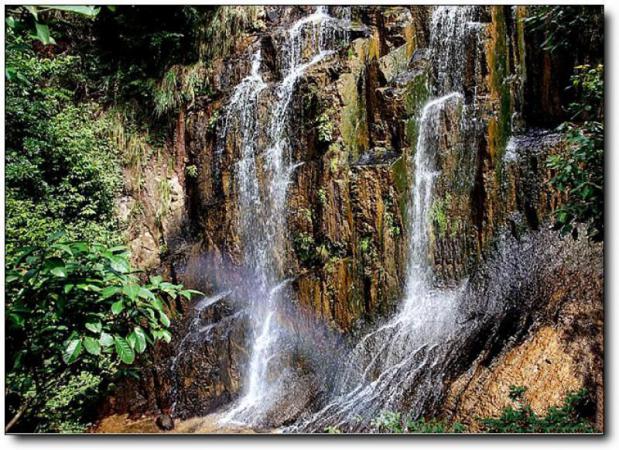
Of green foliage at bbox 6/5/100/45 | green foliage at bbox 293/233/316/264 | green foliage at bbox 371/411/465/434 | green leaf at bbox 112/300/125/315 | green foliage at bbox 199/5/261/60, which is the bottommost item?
green foliage at bbox 371/411/465/434

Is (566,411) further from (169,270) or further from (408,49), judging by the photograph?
(169,270)

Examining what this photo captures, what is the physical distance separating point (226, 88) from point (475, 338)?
313 cm

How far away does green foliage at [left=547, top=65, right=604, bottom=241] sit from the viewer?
7.65 feet

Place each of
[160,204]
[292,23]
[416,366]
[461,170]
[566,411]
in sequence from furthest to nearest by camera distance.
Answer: [160,204]
[292,23]
[461,170]
[416,366]
[566,411]

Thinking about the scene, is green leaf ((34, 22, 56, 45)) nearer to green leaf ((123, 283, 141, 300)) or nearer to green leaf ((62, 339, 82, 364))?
green leaf ((123, 283, 141, 300))

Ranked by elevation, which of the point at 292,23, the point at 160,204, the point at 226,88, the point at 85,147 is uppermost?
the point at 292,23

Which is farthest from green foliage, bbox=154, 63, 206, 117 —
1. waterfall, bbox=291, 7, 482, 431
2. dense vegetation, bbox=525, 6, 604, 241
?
dense vegetation, bbox=525, 6, 604, 241

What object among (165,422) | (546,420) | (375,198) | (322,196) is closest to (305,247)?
(322,196)

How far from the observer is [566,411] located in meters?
2.49

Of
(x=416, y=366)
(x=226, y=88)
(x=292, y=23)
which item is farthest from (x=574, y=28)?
Result: (x=226, y=88)

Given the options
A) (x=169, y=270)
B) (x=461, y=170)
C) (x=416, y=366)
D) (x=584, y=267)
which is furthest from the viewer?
(x=169, y=270)

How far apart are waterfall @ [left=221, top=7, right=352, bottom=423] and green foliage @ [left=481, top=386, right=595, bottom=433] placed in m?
1.64

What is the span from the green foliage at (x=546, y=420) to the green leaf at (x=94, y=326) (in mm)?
1965

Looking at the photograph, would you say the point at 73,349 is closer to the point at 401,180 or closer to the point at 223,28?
the point at 401,180
